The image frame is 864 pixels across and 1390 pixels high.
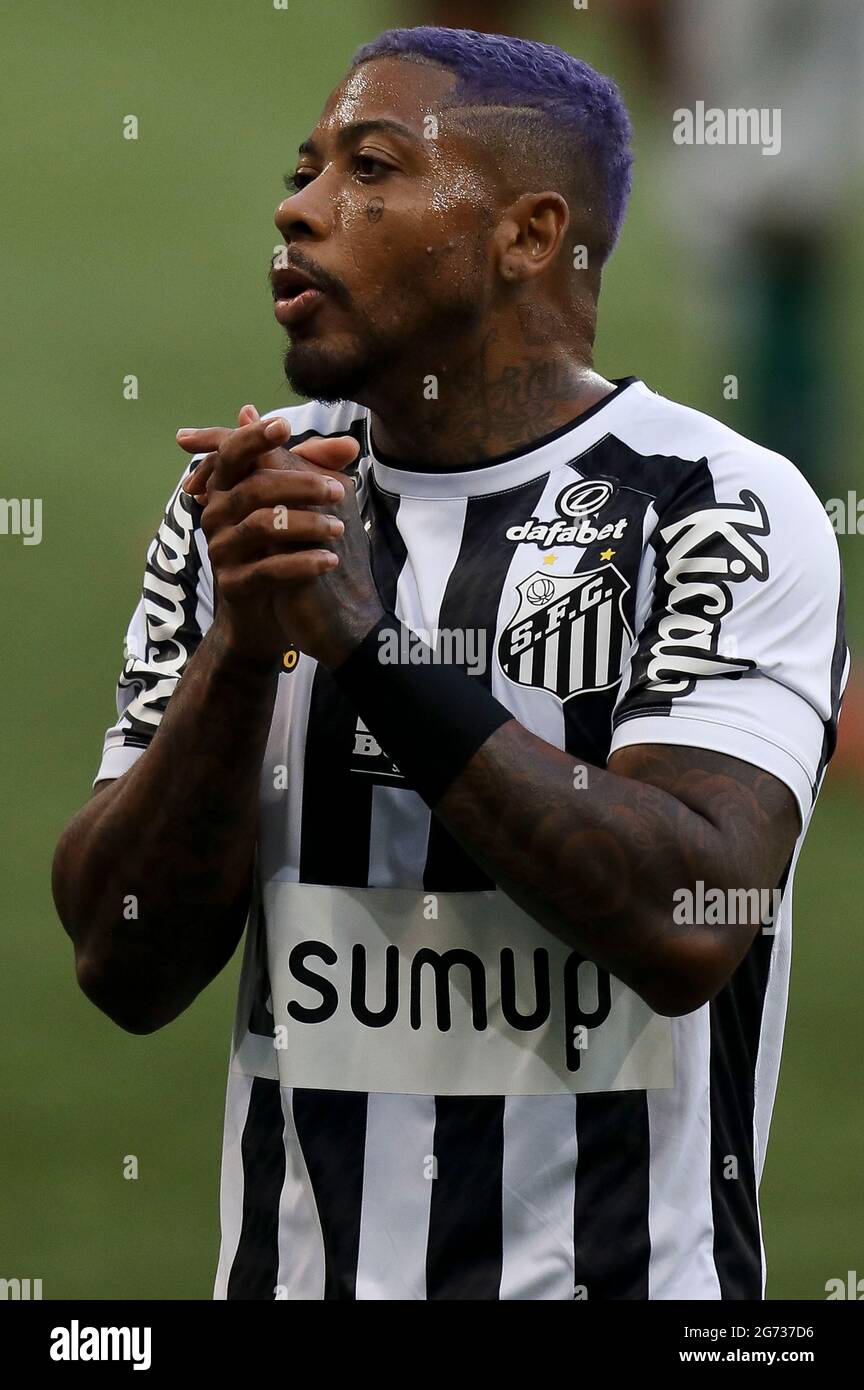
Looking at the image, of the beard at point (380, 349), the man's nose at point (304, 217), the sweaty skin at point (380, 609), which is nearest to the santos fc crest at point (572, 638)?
the sweaty skin at point (380, 609)

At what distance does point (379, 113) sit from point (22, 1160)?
205 cm

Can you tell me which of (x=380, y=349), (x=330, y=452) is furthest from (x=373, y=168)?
(x=330, y=452)

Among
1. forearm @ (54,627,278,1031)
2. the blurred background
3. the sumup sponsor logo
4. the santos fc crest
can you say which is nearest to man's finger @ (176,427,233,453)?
forearm @ (54,627,278,1031)

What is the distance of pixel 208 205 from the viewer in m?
3.71

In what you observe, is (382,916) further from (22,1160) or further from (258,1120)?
(22,1160)

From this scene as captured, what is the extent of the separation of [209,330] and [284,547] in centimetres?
264

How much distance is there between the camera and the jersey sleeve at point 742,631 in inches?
43.5

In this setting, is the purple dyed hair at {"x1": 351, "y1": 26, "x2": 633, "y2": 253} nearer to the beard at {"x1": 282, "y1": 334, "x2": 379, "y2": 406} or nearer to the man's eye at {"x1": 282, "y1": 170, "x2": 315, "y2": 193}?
the man's eye at {"x1": 282, "y1": 170, "x2": 315, "y2": 193}

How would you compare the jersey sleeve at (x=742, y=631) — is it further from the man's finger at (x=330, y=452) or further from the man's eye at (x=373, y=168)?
the man's eye at (x=373, y=168)

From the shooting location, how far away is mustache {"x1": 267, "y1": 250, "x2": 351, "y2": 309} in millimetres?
1242

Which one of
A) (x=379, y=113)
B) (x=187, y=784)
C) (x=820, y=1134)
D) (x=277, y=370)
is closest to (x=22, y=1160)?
(x=820, y=1134)

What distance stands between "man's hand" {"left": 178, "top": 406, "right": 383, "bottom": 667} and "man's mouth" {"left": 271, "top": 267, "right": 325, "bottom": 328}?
176 mm

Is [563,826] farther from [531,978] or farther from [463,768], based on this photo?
[531,978]

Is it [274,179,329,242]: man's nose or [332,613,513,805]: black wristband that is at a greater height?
[274,179,329,242]: man's nose
